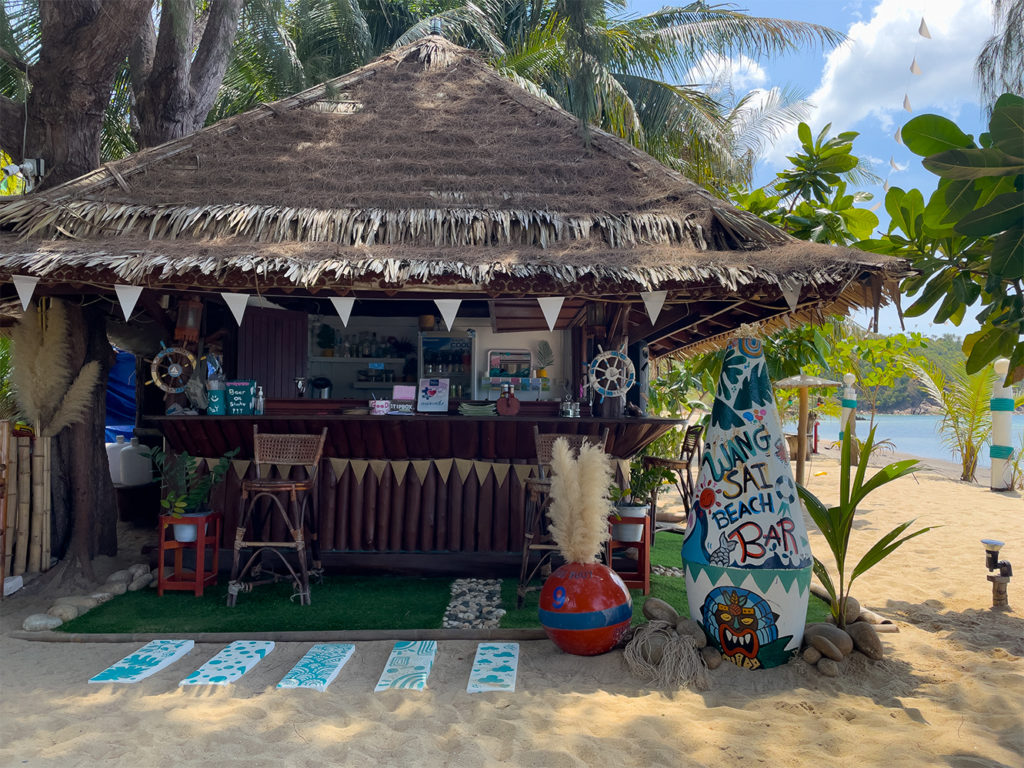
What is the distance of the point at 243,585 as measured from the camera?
5430 mm

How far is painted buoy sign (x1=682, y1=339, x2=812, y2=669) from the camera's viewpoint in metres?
3.92

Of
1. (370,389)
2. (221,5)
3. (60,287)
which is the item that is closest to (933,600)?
(370,389)

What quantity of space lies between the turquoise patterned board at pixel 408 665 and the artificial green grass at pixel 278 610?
38 cm

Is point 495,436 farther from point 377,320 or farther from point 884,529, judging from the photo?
point 884,529

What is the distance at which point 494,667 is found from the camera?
13.4 feet

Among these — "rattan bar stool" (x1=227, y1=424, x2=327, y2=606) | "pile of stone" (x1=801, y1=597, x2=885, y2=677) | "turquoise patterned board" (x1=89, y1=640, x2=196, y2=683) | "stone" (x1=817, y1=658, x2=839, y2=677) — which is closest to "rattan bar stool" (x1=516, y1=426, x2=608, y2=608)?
"rattan bar stool" (x1=227, y1=424, x2=327, y2=606)

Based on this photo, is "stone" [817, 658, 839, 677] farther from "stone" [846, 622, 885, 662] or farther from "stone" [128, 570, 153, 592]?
"stone" [128, 570, 153, 592]

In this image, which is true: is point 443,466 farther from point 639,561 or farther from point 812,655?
point 812,655

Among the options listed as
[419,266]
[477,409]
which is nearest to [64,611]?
[477,409]

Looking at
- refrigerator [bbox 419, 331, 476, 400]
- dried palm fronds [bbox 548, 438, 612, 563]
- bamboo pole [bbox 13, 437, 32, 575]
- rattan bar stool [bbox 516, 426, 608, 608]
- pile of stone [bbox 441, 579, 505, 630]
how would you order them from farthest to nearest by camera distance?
refrigerator [bbox 419, 331, 476, 400] < bamboo pole [bbox 13, 437, 32, 575] < rattan bar stool [bbox 516, 426, 608, 608] < pile of stone [bbox 441, 579, 505, 630] < dried palm fronds [bbox 548, 438, 612, 563]

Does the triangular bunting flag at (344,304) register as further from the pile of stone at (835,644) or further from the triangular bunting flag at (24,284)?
the pile of stone at (835,644)

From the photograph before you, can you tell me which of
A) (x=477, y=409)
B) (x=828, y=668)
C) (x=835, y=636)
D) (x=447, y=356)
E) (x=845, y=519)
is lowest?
(x=828, y=668)

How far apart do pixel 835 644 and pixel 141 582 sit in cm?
520

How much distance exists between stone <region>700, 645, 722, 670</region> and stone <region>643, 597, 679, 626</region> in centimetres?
24
